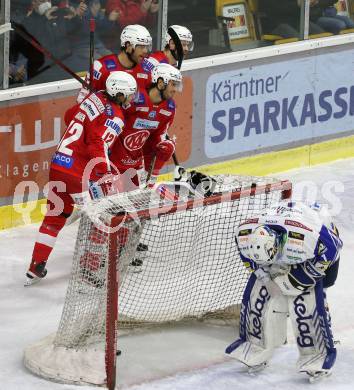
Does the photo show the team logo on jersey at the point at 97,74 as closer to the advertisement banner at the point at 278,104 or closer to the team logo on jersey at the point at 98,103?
the team logo on jersey at the point at 98,103

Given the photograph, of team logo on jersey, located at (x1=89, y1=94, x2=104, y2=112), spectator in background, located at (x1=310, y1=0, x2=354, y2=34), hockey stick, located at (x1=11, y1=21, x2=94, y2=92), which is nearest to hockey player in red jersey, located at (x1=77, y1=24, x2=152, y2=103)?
hockey stick, located at (x1=11, y1=21, x2=94, y2=92)

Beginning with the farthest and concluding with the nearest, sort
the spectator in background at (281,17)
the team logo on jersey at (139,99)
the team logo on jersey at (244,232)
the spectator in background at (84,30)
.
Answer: the spectator in background at (281,17) < the spectator in background at (84,30) < the team logo on jersey at (139,99) < the team logo on jersey at (244,232)

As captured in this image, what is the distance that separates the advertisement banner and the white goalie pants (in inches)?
126

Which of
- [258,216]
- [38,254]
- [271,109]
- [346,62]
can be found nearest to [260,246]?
[258,216]

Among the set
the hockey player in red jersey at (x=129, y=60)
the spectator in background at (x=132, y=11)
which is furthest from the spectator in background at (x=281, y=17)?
the hockey player in red jersey at (x=129, y=60)

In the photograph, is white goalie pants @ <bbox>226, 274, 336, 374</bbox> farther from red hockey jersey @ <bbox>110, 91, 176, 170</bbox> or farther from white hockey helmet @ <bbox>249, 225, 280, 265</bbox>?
red hockey jersey @ <bbox>110, 91, 176, 170</bbox>

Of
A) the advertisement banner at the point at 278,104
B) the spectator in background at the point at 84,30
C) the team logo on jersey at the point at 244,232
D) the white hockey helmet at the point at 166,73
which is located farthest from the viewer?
the advertisement banner at the point at 278,104

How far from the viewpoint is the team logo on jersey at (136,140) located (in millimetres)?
7617

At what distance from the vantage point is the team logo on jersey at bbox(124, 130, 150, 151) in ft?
25.0

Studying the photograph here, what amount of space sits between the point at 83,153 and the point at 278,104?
8.91 feet

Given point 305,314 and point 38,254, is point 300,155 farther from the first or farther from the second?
point 305,314

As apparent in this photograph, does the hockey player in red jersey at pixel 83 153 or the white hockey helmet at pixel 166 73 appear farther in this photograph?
the white hockey helmet at pixel 166 73

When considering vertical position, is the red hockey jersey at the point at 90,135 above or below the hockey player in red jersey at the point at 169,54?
below

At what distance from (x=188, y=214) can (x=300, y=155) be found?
3.05 meters
